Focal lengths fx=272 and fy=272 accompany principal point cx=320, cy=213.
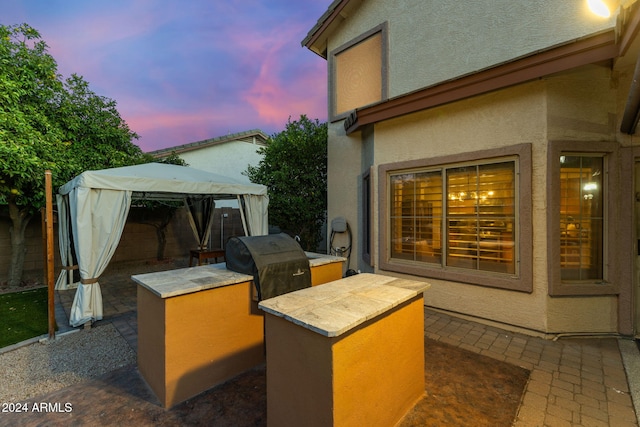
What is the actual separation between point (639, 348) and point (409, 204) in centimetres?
343

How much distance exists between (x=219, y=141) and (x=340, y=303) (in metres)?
14.5

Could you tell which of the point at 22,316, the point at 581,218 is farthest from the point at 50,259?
the point at 581,218

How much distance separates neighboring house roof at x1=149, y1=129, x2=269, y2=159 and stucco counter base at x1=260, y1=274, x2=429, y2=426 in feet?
45.3

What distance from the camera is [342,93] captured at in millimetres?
6801

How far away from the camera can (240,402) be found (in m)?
2.47

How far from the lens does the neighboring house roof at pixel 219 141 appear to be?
45.8 feet

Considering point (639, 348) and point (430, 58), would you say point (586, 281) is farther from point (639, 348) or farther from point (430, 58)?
point (430, 58)

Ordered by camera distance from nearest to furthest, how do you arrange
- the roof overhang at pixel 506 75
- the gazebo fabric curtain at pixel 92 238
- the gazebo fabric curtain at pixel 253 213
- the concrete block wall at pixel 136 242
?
the roof overhang at pixel 506 75 → the gazebo fabric curtain at pixel 92 238 → the gazebo fabric curtain at pixel 253 213 → the concrete block wall at pixel 136 242

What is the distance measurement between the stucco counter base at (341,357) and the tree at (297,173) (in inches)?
266

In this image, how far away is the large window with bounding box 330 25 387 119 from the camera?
233 inches

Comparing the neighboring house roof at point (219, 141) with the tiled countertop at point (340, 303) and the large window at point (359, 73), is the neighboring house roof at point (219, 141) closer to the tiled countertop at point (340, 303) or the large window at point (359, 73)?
the large window at point (359, 73)

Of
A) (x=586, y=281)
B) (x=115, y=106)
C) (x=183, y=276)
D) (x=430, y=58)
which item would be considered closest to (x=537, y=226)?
(x=586, y=281)

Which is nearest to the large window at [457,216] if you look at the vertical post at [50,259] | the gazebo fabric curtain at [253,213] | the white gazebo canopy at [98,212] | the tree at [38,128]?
the gazebo fabric curtain at [253,213]

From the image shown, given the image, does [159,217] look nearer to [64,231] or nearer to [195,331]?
[64,231]
